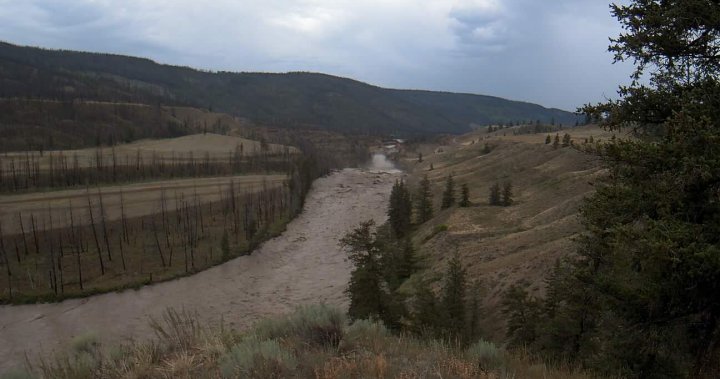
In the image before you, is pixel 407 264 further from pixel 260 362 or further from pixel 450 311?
pixel 260 362

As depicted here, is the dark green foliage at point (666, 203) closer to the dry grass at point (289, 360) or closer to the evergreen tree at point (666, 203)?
the evergreen tree at point (666, 203)

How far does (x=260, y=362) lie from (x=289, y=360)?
40cm

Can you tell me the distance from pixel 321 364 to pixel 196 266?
132 feet

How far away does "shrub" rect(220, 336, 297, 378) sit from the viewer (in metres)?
6.34

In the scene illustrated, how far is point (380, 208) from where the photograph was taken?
73312mm

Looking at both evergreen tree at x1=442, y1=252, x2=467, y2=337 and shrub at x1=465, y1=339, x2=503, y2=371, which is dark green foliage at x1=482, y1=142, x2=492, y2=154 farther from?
shrub at x1=465, y1=339, x2=503, y2=371

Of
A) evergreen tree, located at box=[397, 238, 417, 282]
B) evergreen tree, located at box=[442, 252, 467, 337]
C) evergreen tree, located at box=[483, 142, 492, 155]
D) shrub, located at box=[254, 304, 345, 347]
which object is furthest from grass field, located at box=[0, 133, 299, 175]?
shrub, located at box=[254, 304, 345, 347]

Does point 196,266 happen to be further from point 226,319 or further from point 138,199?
point 138,199

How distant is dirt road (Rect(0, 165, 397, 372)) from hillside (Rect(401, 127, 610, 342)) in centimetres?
993

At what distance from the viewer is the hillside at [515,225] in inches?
1006

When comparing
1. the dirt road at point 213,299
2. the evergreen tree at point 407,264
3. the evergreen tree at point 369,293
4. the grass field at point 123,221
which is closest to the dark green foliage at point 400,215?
the dirt road at point 213,299

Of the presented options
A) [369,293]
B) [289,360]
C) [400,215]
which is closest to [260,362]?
[289,360]

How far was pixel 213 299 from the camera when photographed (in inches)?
1479

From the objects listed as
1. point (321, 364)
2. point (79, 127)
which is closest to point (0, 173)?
point (79, 127)
